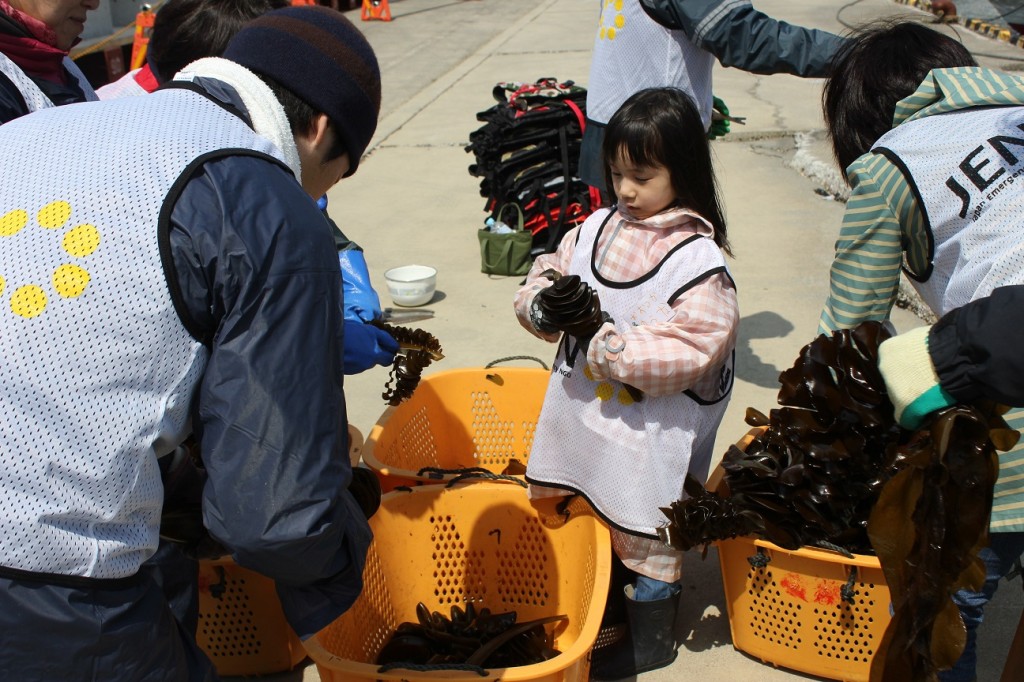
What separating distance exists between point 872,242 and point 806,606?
1.01 meters

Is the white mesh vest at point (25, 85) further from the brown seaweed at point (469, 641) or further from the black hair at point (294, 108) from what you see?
the brown seaweed at point (469, 641)

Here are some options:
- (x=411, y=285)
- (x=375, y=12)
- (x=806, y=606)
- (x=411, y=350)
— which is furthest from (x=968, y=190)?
(x=375, y=12)

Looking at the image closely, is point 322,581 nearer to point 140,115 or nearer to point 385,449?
point 140,115

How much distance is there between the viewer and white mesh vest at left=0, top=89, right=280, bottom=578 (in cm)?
128

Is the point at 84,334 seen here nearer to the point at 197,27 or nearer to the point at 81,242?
the point at 81,242

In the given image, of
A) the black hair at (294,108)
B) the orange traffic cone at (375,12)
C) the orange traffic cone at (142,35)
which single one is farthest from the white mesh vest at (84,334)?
the orange traffic cone at (375,12)

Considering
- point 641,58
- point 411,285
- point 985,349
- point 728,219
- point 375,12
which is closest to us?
point 985,349

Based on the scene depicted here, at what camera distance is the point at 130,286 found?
128 centimetres

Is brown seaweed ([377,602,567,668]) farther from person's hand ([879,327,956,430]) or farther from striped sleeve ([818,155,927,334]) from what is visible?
person's hand ([879,327,956,430])

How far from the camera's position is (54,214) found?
4.26ft

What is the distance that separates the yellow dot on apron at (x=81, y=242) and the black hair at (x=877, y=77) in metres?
1.58

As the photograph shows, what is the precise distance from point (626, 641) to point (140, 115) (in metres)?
1.87

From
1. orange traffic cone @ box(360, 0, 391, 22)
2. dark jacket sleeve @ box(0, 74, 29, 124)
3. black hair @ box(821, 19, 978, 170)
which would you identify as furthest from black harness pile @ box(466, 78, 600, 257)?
orange traffic cone @ box(360, 0, 391, 22)

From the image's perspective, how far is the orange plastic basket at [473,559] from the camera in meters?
2.58
